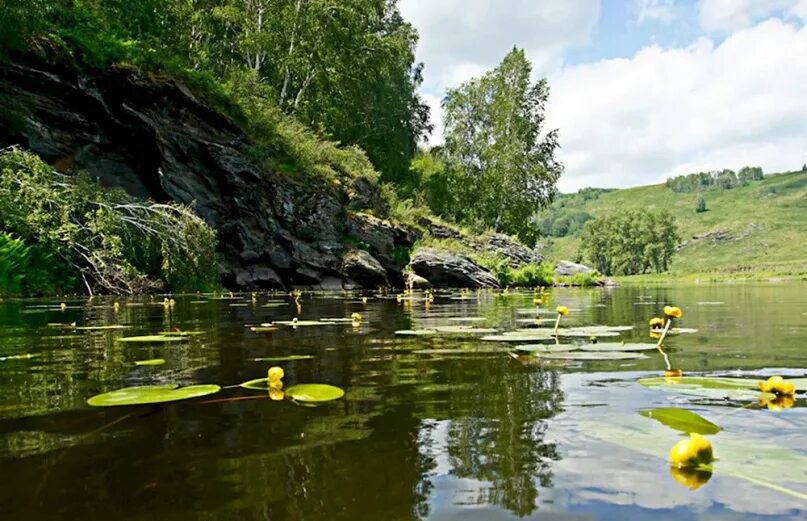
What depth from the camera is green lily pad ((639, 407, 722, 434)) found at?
162 cm

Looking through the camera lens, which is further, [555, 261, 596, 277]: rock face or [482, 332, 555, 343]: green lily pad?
[555, 261, 596, 277]: rock face

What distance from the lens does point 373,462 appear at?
137cm

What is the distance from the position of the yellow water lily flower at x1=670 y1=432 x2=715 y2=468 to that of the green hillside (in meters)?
95.7

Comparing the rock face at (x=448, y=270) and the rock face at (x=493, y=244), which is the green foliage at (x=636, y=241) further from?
the rock face at (x=448, y=270)

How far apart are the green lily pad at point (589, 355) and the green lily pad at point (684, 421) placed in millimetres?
1436

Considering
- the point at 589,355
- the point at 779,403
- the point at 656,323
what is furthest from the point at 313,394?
the point at 656,323

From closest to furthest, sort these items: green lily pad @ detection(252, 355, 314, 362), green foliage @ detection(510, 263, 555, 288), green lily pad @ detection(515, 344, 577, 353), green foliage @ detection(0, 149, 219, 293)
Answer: green lily pad @ detection(252, 355, 314, 362), green lily pad @ detection(515, 344, 577, 353), green foliage @ detection(0, 149, 219, 293), green foliage @ detection(510, 263, 555, 288)

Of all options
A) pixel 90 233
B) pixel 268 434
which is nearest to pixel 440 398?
pixel 268 434

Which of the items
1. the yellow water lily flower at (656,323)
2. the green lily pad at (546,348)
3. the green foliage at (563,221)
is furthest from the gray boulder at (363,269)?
the green foliage at (563,221)

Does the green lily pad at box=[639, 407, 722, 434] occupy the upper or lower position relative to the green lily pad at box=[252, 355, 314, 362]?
lower

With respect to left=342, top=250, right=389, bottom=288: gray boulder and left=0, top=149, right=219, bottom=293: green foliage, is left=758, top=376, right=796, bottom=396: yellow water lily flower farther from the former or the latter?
left=342, top=250, right=389, bottom=288: gray boulder

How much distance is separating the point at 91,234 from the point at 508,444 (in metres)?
10.7

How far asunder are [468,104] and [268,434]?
37.3m

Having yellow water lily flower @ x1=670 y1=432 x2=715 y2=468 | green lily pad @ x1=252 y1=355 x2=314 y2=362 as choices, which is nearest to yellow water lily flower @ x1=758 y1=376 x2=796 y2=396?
yellow water lily flower @ x1=670 y1=432 x2=715 y2=468
